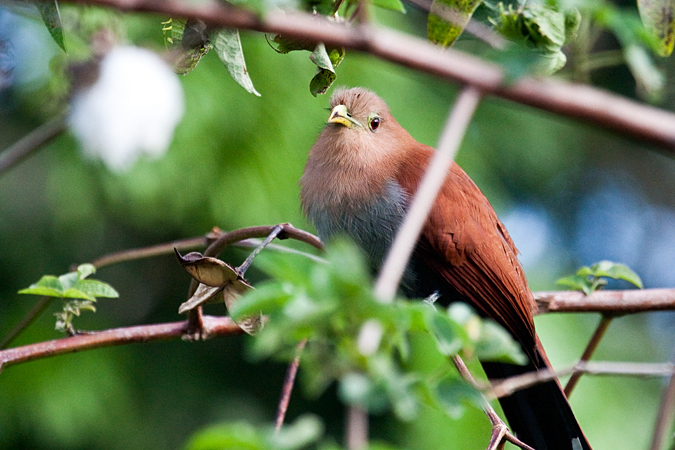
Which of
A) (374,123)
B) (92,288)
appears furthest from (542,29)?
(374,123)

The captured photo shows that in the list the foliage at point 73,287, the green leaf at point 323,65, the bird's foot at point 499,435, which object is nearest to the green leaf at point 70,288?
the foliage at point 73,287

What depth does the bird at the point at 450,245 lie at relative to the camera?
2273 millimetres

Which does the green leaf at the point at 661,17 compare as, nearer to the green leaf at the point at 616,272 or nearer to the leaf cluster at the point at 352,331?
the leaf cluster at the point at 352,331

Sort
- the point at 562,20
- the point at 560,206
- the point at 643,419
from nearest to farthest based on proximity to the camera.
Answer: the point at 562,20 < the point at 643,419 < the point at 560,206

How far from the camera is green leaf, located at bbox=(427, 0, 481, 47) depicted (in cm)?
139

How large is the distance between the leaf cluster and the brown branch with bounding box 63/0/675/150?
8.5 inches

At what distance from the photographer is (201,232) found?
15.7 feet

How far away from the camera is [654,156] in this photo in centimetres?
797

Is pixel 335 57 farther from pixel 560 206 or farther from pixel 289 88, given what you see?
pixel 560 206

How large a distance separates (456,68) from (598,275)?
1.56 metres

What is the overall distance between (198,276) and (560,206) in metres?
6.57

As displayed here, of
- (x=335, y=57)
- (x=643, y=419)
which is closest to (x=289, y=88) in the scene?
(x=335, y=57)

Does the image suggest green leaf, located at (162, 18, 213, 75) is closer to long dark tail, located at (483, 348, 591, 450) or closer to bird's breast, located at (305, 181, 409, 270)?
bird's breast, located at (305, 181, 409, 270)

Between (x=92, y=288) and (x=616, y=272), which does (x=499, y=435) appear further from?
(x=92, y=288)
